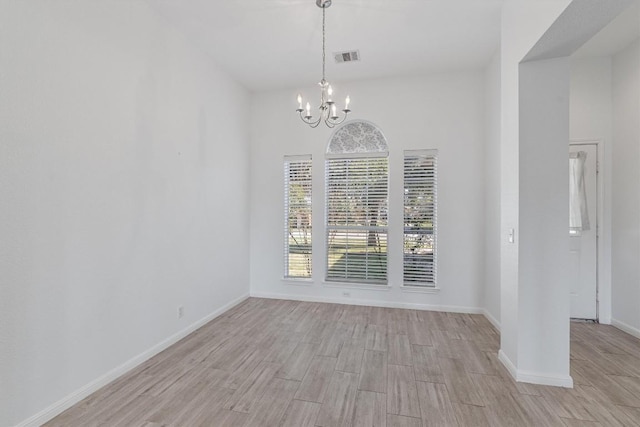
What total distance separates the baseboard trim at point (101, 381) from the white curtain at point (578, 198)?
15.9 feet

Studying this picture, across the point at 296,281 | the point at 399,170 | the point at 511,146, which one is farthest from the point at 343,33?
the point at 296,281

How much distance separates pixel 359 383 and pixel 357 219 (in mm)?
2496

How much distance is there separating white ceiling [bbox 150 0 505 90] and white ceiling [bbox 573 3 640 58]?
3.43 ft

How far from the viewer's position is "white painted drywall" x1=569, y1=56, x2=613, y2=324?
3730 mm

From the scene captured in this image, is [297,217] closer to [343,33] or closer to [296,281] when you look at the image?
[296,281]

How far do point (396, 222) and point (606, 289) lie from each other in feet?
8.82

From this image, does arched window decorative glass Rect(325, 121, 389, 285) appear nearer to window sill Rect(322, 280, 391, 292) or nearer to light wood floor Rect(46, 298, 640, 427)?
window sill Rect(322, 280, 391, 292)

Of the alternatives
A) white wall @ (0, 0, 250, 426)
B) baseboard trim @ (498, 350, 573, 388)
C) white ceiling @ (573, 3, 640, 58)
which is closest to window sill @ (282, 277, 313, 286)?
white wall @ (0, 0, 250, 426)

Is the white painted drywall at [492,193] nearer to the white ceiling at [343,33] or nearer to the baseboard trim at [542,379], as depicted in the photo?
the white ceiling at [343,33]

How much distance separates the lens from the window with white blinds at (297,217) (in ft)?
15.6

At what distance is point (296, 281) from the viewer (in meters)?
4.76

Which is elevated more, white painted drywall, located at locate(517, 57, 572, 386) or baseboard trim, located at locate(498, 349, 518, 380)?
white painted drywall, located at locate(517, 57, 572, 386)

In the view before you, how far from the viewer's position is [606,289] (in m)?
3.75

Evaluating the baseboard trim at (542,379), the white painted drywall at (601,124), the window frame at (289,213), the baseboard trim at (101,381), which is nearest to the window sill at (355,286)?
the window frame at (289,213)
